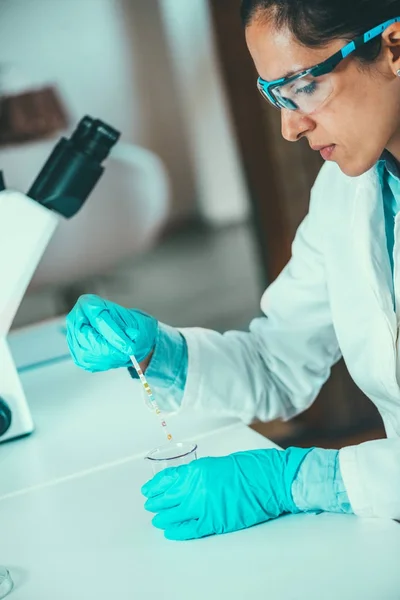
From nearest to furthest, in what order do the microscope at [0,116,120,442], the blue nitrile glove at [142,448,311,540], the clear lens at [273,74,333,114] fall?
1. the blue nitrile glove at [142,448,311,540]
2. the clear lens at [273,74,333,114]
3. the microscope at [0,116,120,442]

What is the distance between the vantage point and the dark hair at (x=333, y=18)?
1.17 m

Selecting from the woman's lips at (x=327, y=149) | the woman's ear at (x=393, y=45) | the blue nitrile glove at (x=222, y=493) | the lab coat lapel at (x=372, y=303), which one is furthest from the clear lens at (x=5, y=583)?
the woman's ear at (x=393, y=45)

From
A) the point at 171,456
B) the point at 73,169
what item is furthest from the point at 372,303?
the point at 73,169

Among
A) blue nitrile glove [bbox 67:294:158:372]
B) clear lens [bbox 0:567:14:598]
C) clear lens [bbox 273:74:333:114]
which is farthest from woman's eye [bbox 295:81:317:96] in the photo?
clear lens [bbox 0:567:14:598]

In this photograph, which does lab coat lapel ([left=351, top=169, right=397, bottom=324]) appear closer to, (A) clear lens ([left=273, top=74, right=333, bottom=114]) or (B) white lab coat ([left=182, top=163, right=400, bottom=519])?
(B) white lab coat ([left=182, top=163, right=400, bottom=519])

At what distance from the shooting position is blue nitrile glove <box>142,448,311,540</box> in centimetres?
110

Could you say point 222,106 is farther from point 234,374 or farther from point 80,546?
point 80,546

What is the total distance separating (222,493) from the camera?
3.72ft

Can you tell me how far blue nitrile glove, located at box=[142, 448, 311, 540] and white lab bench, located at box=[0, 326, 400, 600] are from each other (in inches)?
0.7

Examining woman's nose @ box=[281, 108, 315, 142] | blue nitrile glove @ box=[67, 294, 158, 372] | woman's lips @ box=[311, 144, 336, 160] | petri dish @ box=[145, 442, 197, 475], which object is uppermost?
woman's nose @ box=[281, 108, 315, 142]

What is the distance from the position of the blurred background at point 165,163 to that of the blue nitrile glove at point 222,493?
67.6 inches

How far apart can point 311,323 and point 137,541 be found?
67 centimetres

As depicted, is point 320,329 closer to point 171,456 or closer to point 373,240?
point 373,240

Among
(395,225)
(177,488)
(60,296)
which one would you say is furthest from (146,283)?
(177,488)
